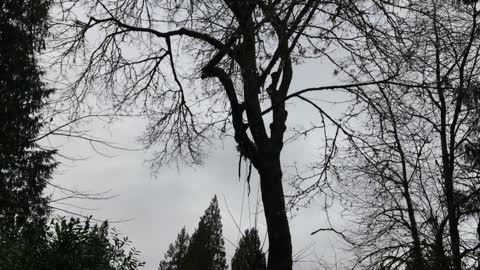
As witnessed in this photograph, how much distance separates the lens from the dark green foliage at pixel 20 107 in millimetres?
6449

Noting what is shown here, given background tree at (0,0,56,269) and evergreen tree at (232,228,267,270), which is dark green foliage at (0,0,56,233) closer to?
background tree at (0,0,56,269)

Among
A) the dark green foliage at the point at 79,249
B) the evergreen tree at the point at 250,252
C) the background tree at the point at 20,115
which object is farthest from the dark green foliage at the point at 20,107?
the evergreen tree at the point at 250,252

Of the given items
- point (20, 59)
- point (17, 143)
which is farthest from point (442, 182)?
point (20, 59)

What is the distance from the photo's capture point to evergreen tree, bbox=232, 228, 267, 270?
13.6 ft

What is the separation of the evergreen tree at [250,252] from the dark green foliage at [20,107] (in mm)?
2996

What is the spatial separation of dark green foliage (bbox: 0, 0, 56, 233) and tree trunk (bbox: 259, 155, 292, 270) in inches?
110

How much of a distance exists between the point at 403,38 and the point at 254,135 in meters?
2.26

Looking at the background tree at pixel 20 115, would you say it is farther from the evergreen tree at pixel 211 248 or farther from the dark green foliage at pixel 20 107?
the evergreen tree at pixel 211 248

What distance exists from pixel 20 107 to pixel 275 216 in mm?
4861

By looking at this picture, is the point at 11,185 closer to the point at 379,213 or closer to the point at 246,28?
the point at 246,28

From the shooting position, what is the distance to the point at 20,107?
320 inches

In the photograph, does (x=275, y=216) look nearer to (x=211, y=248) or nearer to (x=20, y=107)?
(x=211, y=248)

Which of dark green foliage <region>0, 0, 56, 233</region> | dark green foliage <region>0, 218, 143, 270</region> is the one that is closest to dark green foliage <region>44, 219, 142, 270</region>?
dark green foliage <region>0, 218, 143, 270</region>

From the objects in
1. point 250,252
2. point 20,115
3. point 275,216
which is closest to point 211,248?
point 250,252
